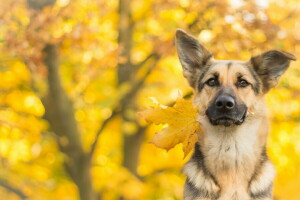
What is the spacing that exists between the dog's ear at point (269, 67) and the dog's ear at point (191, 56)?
500mm

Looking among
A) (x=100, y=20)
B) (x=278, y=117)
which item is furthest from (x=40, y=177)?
(x=278, y=117)

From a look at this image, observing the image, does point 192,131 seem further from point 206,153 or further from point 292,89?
point 292,89

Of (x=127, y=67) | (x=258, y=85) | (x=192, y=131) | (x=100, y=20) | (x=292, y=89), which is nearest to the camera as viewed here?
(x=192, y=131)

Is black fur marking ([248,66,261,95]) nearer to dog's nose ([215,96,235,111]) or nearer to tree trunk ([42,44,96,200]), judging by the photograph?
dog's nose ([215,96,235,111])

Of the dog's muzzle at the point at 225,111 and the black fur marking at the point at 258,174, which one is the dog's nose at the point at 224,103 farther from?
the black fur marking at the point at 258,174

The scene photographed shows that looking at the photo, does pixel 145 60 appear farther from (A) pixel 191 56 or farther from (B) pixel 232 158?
(B) pixel 232 158

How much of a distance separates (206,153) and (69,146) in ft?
21.0

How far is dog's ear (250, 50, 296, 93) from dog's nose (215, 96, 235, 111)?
28.3 inches

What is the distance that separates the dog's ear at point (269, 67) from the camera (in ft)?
17.0

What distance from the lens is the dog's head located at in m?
4.69

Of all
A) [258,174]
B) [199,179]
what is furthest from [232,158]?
[199,179]

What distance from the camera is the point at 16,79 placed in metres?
10.9

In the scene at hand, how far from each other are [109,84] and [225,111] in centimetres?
772

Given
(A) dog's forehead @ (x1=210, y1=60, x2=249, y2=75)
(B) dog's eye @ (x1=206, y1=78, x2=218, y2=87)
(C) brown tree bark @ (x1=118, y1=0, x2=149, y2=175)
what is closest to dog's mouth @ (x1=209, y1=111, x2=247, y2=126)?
(B) dog's eye @ (x1=206, y1=78, x2=218, y2=87)
